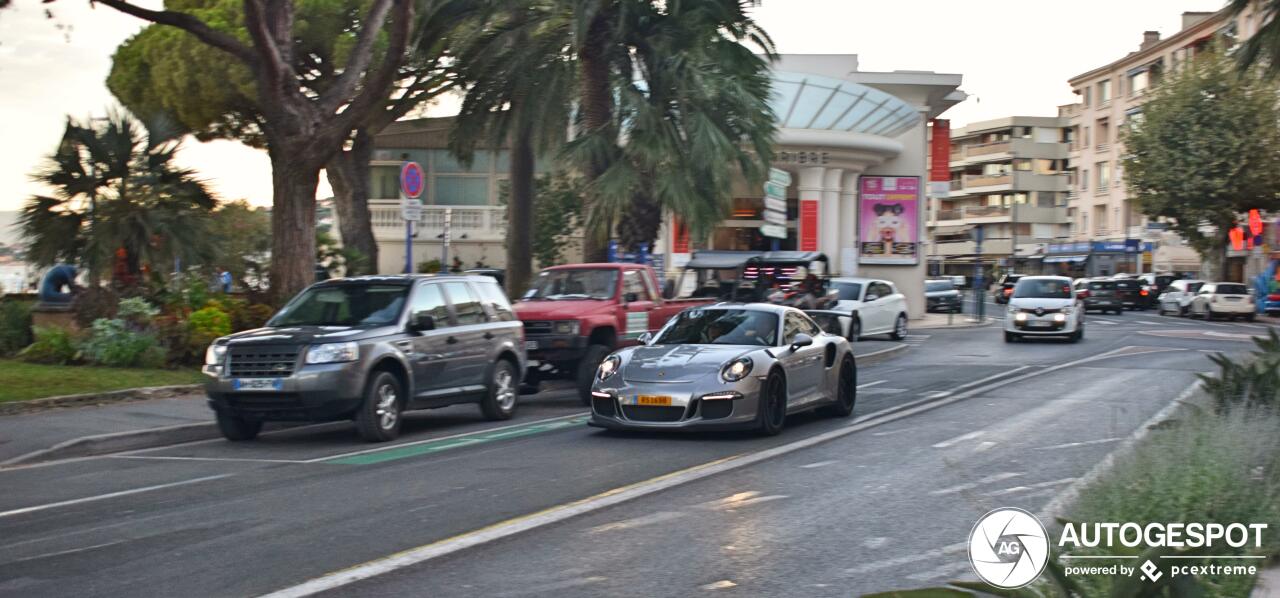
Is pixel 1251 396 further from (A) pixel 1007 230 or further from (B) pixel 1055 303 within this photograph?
(A) pixel 1007 230

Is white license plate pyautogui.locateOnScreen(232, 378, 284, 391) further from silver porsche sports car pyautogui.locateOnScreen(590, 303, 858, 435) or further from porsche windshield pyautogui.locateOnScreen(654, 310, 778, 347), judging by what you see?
porsche windshield pyautogui.locateOnScreen(654, 310, 778, 347)

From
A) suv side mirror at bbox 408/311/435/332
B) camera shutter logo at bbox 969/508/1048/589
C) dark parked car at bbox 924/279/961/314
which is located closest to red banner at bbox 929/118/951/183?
dark parked car at bbox 924/279/961/314

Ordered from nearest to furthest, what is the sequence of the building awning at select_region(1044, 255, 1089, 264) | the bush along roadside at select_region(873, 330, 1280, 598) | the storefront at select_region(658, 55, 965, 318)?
the bush along roadside at select_region(873, 330, 1280, 598) → the storefront at select_region(658, 55, 965, 318) → the building awning at select_region(1044, 255, 1089, 264)

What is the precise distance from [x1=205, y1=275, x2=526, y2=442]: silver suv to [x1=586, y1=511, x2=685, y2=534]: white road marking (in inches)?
201

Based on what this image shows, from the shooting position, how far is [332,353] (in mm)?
12688

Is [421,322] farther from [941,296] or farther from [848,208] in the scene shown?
[941,296]

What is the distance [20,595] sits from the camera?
20.6 ft

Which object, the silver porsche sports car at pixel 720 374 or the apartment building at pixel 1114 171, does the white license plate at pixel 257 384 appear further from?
the apartment building at pixel 1114 171

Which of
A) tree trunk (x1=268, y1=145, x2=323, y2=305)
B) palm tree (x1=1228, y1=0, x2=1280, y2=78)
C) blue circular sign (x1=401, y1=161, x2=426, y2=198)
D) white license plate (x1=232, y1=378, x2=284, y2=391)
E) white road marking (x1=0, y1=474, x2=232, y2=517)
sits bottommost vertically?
white road marking (x1=0, y1=474, x2=232, y2=517)

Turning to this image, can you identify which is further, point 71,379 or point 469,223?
point 469,223

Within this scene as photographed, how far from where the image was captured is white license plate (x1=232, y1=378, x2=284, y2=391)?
12547mm

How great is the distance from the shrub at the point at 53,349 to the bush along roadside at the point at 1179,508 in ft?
48.0

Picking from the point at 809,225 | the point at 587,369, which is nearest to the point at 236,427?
the point at 587,369

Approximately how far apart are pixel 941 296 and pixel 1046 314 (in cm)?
2547
